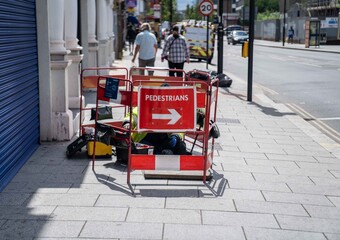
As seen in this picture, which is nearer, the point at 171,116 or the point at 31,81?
the point at 171,116

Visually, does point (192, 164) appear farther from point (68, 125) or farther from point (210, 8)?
point (210, 8)

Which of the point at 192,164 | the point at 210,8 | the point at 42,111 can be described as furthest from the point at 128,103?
the point at 210,8

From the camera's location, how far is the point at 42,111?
8.02 m

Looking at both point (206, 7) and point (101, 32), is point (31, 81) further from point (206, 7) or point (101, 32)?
point (206, 7)

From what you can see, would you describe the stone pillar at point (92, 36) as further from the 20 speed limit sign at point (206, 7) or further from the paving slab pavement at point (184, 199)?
the paving slab pavement at point (184, 199)

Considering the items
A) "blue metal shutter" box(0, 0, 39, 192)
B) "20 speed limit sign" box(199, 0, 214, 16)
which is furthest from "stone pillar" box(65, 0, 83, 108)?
"20 speed limit sign" box(199, 0, 214, 16)

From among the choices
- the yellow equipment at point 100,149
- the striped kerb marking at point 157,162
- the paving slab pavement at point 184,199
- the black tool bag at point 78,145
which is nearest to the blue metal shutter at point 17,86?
the paving slab pavement at point 184,199

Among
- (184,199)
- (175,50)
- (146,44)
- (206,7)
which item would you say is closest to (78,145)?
(184,199)

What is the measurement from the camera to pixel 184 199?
18.3 feet

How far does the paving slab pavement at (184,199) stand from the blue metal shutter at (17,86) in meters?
0.20

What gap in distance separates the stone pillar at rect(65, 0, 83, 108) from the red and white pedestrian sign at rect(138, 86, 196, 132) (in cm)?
469

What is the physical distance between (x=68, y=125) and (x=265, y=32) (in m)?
77.6

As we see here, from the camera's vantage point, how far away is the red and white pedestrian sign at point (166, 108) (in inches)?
231

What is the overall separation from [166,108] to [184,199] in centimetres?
102
